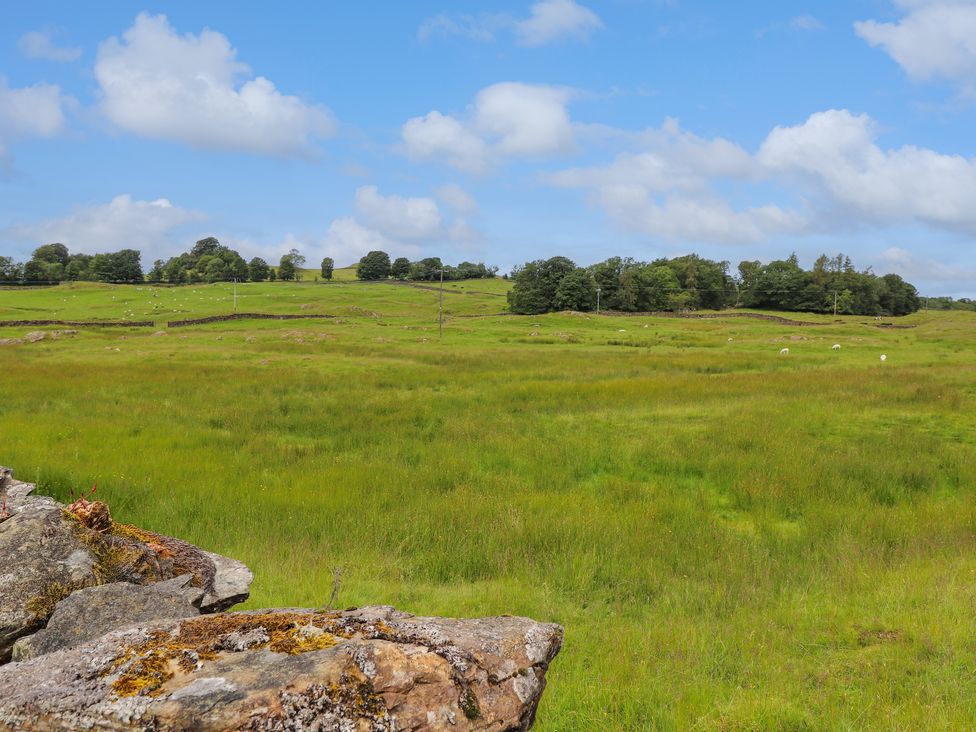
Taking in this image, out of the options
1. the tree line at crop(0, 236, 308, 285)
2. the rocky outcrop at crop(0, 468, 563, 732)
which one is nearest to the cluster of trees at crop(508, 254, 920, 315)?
the tree line at crop(0, 236, 308, 285)

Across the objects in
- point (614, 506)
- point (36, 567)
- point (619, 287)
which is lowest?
point (614, 506)

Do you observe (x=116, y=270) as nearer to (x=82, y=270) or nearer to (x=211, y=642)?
(x=82, y=270)

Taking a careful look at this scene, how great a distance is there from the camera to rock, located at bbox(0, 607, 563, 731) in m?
3.51

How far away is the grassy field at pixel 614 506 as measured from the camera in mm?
6410

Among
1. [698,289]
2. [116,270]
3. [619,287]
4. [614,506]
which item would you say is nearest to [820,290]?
[698,289]

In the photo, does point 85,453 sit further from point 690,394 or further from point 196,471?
point 690,394

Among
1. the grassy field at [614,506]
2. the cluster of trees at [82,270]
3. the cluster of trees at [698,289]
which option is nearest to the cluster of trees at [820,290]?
the cluster of trees at [698,289]

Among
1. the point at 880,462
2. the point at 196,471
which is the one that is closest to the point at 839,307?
the point at 880,462

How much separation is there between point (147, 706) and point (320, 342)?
178 ft

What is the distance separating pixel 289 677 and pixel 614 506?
9.87m

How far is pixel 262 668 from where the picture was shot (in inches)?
150

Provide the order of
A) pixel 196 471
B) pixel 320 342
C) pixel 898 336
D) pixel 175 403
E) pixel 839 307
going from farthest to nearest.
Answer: pixel 839 307 < pixel 898 336 < pixel 320 342 < pixel 175 403 < pixel 196 471

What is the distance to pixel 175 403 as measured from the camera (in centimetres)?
2494

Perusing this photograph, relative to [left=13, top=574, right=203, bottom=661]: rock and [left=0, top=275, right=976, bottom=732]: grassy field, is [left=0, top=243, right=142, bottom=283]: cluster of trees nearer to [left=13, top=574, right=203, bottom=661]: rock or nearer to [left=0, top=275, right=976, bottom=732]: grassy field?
[left=0, top=275, right=976, bottom=732]: grassy field
